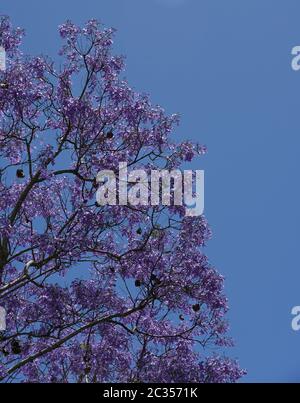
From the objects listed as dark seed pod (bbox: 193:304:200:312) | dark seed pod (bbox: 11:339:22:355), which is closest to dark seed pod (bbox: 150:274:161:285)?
dark seed pod (bbox: 193:304:200:312)

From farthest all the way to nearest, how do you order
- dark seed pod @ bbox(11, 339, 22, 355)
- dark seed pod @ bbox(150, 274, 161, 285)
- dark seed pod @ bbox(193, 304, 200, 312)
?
1. dark seed pod @ bbox(193, 304, 200, 312)
2. dark seed pod @ bbox(11, 339, 22, 355)
3. dark seed pod @ bbox(150, 274, 161, 285)

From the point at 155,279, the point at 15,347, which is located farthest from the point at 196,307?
the point at 15,347

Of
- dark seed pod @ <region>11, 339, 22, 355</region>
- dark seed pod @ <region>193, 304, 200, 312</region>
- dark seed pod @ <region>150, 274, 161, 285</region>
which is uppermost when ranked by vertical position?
dark seed pod @ <region>150, 274, 161, 285</region>

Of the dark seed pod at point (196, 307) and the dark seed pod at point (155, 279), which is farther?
the dark seed pod at point (196, 307)

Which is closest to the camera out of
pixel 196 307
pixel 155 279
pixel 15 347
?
pixel 155 279

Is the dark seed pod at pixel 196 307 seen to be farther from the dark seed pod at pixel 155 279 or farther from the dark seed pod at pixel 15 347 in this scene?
the dark seed pod at pixel 15 347

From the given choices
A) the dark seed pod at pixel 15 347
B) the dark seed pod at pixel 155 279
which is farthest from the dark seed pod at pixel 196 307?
the dark seed pod at pixel 15 347

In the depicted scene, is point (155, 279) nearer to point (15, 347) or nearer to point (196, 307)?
point (196, 307)

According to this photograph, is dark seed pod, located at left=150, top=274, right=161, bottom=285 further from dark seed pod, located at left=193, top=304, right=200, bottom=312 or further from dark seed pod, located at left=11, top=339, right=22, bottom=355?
dark seed pod, located at left=11, top=339, right=22, bottom=355

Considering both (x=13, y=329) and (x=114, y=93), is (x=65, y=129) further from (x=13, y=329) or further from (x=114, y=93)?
(x=13, y=329)

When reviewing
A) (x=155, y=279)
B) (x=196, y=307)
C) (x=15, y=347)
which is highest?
(x=155, y=279)

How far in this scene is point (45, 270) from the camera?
19.9 m

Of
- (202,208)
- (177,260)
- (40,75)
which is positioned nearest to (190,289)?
(177,260)
